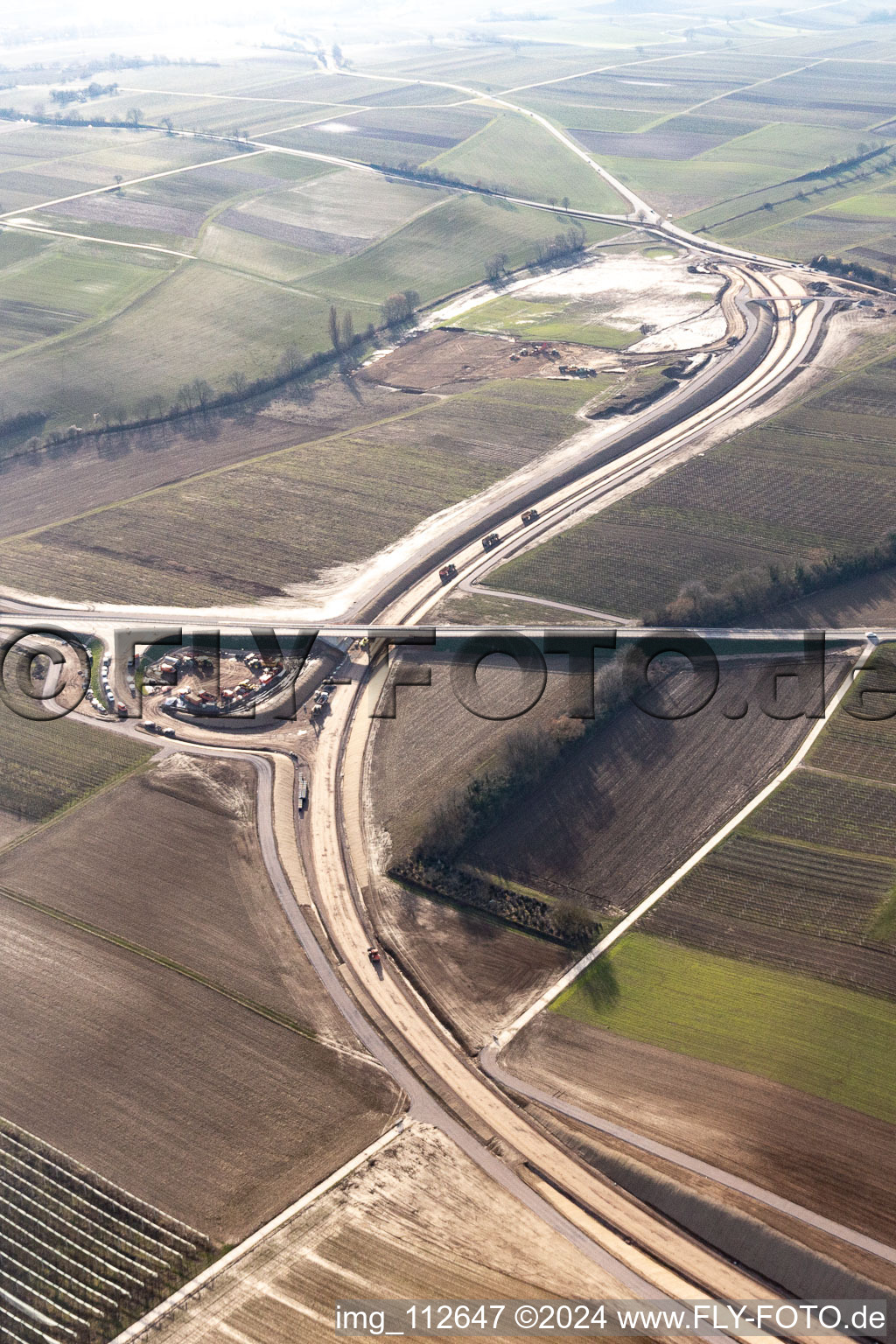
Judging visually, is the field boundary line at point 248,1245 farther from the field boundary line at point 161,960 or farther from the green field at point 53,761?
the green field at point 53,761

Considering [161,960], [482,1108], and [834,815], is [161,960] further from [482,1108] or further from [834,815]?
[834,815]

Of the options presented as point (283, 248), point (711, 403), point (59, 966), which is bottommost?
point (59, 966)

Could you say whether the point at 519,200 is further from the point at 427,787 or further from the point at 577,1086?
the point at 577,1086

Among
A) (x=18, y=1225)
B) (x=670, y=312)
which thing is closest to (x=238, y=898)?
(x=18, y=1225)

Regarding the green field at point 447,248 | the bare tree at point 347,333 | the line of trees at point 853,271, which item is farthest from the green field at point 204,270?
the line of trees at point 853,271

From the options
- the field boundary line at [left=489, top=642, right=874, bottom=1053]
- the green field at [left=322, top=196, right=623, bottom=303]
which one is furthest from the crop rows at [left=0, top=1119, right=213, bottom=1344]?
the green field at [left=322, top=196, right=623, bottom=303]

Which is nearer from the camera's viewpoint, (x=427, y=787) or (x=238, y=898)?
(x=238, y=898)
